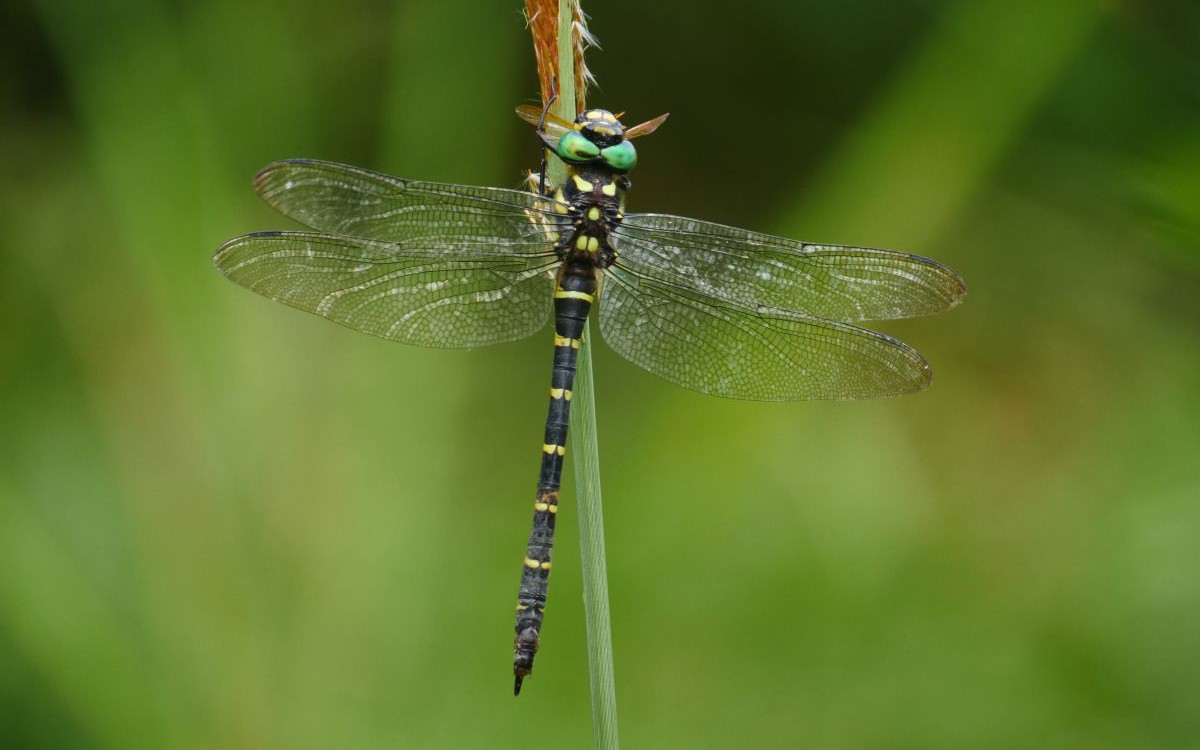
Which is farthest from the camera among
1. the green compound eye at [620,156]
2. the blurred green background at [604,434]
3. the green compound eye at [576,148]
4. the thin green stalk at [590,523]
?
the blurred green background at [604,434]

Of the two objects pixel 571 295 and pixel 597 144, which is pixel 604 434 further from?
pixel 597 144

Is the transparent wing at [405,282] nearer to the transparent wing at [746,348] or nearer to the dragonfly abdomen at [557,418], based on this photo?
the dragonfly abdomen at [557,418]

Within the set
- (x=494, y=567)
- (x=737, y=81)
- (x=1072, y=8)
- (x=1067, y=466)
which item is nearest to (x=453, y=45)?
(x=737, y=81)

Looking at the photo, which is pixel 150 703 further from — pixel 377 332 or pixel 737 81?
pixel 737 81

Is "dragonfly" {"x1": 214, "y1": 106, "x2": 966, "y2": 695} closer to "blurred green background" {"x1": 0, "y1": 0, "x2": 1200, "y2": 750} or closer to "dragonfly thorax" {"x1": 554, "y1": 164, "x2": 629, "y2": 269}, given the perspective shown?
"dragonfly thorax" {"x1": 554, "y1": 164, "x2": 629, "y2": 269}

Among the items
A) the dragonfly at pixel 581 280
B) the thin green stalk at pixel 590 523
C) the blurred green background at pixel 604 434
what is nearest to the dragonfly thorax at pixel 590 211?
the dragonfly at pixel 581 280

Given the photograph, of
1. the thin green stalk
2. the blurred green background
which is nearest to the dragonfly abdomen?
the thin green stalk
